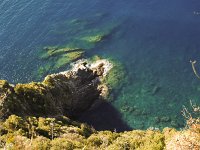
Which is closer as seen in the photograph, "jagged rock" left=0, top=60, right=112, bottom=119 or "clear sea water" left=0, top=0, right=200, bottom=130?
"jagged rock" left=0, top=60, right=112, bottom=119

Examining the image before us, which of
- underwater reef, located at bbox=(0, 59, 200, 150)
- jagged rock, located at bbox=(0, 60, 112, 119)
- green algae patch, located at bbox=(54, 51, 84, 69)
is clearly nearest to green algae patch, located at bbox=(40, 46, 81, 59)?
green algae patch, located at bbox=(54, 51, 84, 69)

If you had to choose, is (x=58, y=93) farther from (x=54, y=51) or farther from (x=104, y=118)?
(x=54, y=51)

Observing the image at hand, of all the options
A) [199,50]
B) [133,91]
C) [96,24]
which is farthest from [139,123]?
[96,24]

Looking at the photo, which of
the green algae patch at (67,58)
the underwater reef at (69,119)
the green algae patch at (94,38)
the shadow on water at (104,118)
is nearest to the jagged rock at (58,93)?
the underwater reef at (69,119)

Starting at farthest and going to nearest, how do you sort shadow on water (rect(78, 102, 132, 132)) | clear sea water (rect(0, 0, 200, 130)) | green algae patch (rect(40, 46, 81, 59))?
green algae patch (rect(40, 46, 81, 59)) < clear sea water (rect(0, 0, 200, 130)) < shadow on water (rect(78, 102, 132, 132))

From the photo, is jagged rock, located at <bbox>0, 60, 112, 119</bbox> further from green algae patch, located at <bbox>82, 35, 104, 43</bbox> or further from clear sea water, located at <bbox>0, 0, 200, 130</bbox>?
green algae patch, located at <bbox>82, 35, 104, 43</bbox>

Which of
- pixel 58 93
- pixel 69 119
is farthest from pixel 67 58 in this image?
pixel 69 119

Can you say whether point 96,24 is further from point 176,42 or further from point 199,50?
point 199,50
